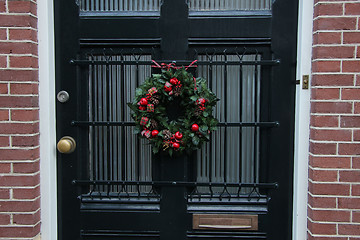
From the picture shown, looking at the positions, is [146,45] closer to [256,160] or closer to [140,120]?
[140,120]

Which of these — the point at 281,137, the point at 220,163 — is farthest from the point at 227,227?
the point at 281,137

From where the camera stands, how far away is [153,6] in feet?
6.67

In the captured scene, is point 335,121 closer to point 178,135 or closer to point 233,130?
point 233,130

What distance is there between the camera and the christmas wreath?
6.26ft

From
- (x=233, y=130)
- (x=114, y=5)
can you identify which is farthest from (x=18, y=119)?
(x=233, y=130)

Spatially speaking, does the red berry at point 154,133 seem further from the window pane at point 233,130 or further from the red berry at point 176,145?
the window pane at point 233,130

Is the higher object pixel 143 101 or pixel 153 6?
pixel 153 6

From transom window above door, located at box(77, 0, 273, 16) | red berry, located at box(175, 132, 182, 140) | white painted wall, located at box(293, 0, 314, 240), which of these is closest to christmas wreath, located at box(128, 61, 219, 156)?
red berry, located at box(175, 132, 182, 140)

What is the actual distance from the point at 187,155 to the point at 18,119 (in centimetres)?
103

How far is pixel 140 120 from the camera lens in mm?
1942

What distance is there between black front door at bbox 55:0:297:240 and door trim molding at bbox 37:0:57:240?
0.05m

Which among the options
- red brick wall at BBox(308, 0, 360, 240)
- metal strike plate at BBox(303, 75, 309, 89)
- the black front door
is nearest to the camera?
red brick wall at BBox(308, 0, 360, 240)

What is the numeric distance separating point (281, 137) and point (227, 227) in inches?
26.0

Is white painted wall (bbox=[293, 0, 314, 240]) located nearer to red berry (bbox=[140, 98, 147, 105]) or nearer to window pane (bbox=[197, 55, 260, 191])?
window pane (bbox=[197, 55, 260, 191])
